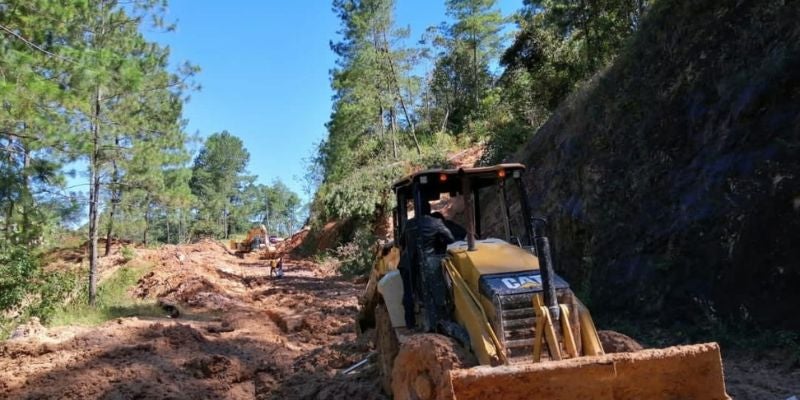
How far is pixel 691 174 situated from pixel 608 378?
662cm

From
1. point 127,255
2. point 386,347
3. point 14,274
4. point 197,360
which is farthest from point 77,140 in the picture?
point 127,255

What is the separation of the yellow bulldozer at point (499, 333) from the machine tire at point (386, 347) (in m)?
0.01

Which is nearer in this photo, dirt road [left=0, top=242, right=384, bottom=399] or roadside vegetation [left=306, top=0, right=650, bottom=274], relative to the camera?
dirt road [left=0, top=242, right=384, bottom=399]

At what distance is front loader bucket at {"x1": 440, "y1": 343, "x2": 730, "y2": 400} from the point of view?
11.6ft

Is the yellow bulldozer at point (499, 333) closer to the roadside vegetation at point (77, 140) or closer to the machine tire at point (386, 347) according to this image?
the machine tire at point (386, 347)

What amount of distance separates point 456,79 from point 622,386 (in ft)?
136

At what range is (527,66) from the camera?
78.9ft

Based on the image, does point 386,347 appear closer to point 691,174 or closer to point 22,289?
point 691,174

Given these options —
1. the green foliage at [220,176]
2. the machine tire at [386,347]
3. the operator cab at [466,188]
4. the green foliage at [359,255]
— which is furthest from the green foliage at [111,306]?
the green foliage at [220,176]

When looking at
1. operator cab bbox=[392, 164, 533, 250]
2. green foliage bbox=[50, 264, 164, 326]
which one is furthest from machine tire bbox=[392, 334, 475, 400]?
green foliage bbox=[50, 264, 164, 326]

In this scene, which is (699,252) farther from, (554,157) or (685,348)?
(554,157)

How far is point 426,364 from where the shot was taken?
167 inches

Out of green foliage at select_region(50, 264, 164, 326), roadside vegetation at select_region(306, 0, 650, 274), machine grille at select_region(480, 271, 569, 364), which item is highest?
roadside vegetation at select_region(306, 0, 650, 274)

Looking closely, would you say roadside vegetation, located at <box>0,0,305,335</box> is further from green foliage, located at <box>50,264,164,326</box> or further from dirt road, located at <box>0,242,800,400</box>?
dirt road, located at <box>0,242,800,400</box>
